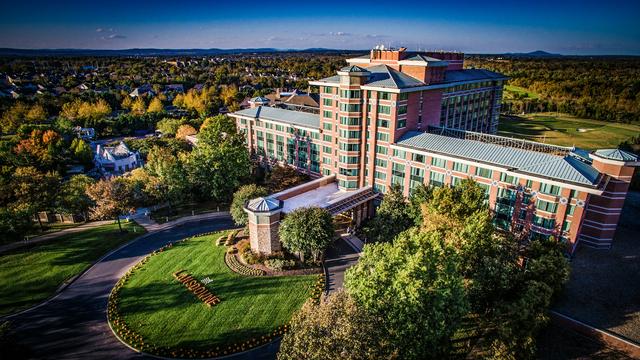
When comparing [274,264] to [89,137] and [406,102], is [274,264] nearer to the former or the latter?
[406,102]

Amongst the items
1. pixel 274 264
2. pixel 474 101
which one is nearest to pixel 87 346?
pixel 274 264

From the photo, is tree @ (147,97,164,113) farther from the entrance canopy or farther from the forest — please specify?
the forest

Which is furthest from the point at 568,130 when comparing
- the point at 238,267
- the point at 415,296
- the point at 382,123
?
the point at 415,296

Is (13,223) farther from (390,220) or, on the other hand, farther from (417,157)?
(417,157)

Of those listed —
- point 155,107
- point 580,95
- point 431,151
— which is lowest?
point 155,107

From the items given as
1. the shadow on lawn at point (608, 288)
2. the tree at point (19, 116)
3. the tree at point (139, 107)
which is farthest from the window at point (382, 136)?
the tree at point (19, 116)

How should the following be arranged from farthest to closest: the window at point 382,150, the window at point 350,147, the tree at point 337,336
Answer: the window at point 350,147 → the window at point 382,150 → the tree at point 337,336

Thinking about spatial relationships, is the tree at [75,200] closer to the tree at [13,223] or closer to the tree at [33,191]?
the tree at [33,191]
